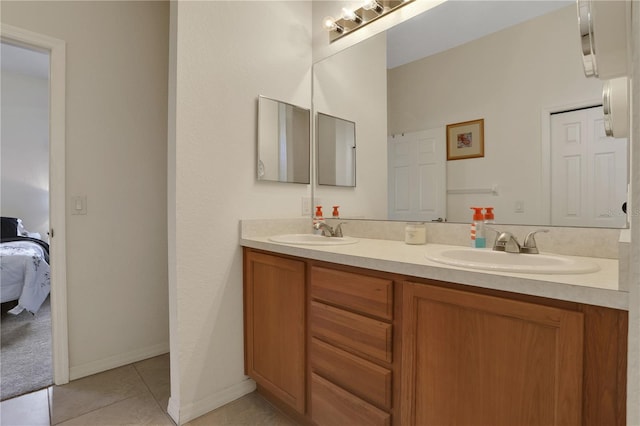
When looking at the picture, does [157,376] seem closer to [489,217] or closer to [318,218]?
[318,218]

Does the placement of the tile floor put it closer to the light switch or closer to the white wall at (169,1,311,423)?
the white wall at (169,1,311,423)

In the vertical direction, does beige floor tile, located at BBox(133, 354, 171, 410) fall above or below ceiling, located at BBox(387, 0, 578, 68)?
below

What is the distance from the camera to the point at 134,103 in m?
2.19

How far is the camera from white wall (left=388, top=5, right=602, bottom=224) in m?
1.22

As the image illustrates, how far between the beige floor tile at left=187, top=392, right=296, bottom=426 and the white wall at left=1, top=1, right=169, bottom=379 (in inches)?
34.5

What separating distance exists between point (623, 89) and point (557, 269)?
52 cm

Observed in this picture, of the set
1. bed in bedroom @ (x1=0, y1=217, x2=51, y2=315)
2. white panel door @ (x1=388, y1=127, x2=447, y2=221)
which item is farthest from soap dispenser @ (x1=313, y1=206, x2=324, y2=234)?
bed in bedroom @ (x1=0, y1=217, x2=51, y2=315)

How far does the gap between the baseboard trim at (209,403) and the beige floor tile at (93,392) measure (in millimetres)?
384

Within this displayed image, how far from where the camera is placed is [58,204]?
1861mm

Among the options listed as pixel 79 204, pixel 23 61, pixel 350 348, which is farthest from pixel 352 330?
pixel 23 61

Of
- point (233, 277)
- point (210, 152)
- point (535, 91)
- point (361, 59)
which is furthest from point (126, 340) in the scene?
point (535, 91)

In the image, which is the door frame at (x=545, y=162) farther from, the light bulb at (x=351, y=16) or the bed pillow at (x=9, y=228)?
the bed pillow at (x=9, y=228)

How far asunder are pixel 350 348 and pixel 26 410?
172 centimetres

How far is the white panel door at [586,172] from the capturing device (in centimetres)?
111
